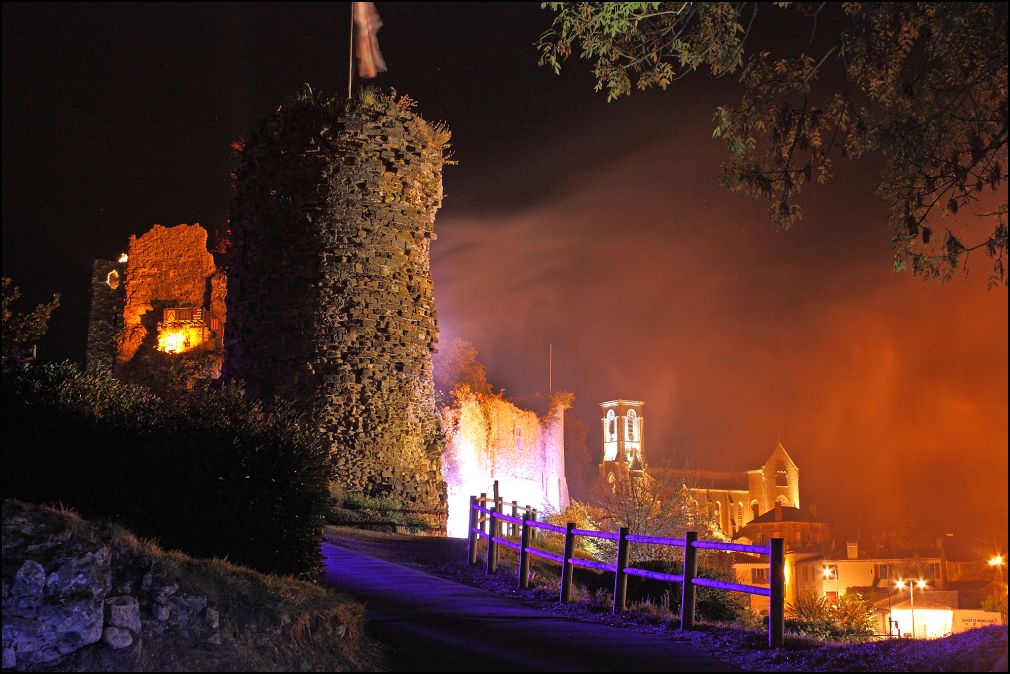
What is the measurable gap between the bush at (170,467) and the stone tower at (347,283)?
991 cm

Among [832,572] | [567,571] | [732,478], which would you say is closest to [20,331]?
[567,571]

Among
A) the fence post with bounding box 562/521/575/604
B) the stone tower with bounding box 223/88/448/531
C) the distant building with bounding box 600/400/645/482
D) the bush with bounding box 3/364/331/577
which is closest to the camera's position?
the bush with bounding box 3/364/331/577

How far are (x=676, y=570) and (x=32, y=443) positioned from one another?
31.6 ft

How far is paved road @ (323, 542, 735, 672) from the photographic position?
8.49 metres

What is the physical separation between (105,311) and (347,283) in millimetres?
26650

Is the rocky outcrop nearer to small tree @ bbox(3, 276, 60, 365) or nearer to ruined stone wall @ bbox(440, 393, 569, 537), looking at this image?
small tree @ bbox(3, 276, 60, 365)

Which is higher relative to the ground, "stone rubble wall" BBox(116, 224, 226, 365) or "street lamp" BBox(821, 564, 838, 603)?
"stone rubble wall" BBox(116, 224, 226, 365)

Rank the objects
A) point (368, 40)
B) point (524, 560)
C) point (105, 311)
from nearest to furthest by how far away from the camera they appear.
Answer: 1. point (524, 560)
2. point (368, 40)
3. point (105, 311)

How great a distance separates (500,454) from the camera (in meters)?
47.7

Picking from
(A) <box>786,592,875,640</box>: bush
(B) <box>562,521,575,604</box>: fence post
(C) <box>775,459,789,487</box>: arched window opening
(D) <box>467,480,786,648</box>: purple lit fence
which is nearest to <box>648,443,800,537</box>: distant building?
(C) <box>775,459,789,487</box>: arched window opening

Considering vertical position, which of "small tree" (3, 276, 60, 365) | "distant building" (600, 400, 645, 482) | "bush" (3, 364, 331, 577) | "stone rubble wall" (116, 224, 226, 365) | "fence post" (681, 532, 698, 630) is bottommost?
"fence post" (681, 532, 698, 630)

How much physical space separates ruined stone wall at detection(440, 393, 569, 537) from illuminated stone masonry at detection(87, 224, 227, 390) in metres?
10.8

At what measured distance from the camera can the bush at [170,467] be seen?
29.2ft

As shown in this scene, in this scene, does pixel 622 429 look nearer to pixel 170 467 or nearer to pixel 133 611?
pixel 170 467
